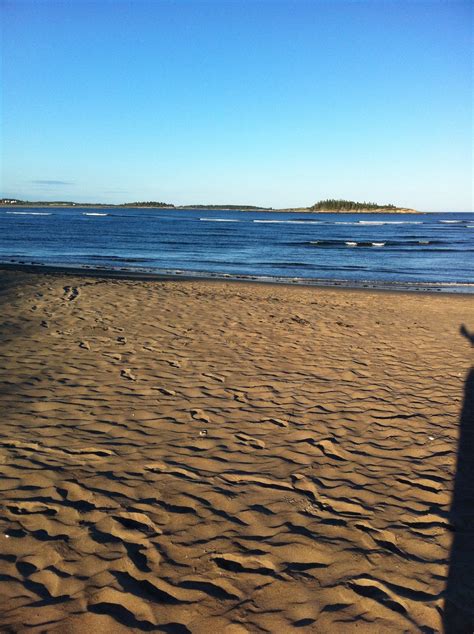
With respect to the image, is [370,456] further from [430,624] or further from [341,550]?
[430,624]

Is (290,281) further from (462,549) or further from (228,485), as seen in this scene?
(462,549)

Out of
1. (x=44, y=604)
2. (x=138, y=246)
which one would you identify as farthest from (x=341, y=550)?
(x=138, y=246)

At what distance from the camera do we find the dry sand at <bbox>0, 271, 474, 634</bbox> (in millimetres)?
2537

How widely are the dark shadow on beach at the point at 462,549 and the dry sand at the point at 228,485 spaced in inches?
0.7

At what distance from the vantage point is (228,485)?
3.64m

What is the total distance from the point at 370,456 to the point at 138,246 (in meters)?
31.3

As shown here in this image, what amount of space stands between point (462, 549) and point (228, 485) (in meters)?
1.67

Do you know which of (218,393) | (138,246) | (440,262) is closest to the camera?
(218,393)

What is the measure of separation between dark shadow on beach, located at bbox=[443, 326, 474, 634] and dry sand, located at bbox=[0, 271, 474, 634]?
18mm

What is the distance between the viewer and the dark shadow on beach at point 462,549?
249 centimetres

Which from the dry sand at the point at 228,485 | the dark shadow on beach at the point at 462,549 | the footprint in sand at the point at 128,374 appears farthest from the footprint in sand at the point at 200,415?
the dark shadow on beach at the point at 462,549

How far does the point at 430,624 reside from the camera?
245 cm

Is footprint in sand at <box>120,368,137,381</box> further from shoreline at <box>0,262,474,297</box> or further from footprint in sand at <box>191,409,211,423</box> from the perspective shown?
shoreline at <box>0,262,474,297</box>

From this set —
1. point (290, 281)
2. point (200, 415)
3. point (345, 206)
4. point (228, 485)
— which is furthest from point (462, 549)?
point (345, 206)
